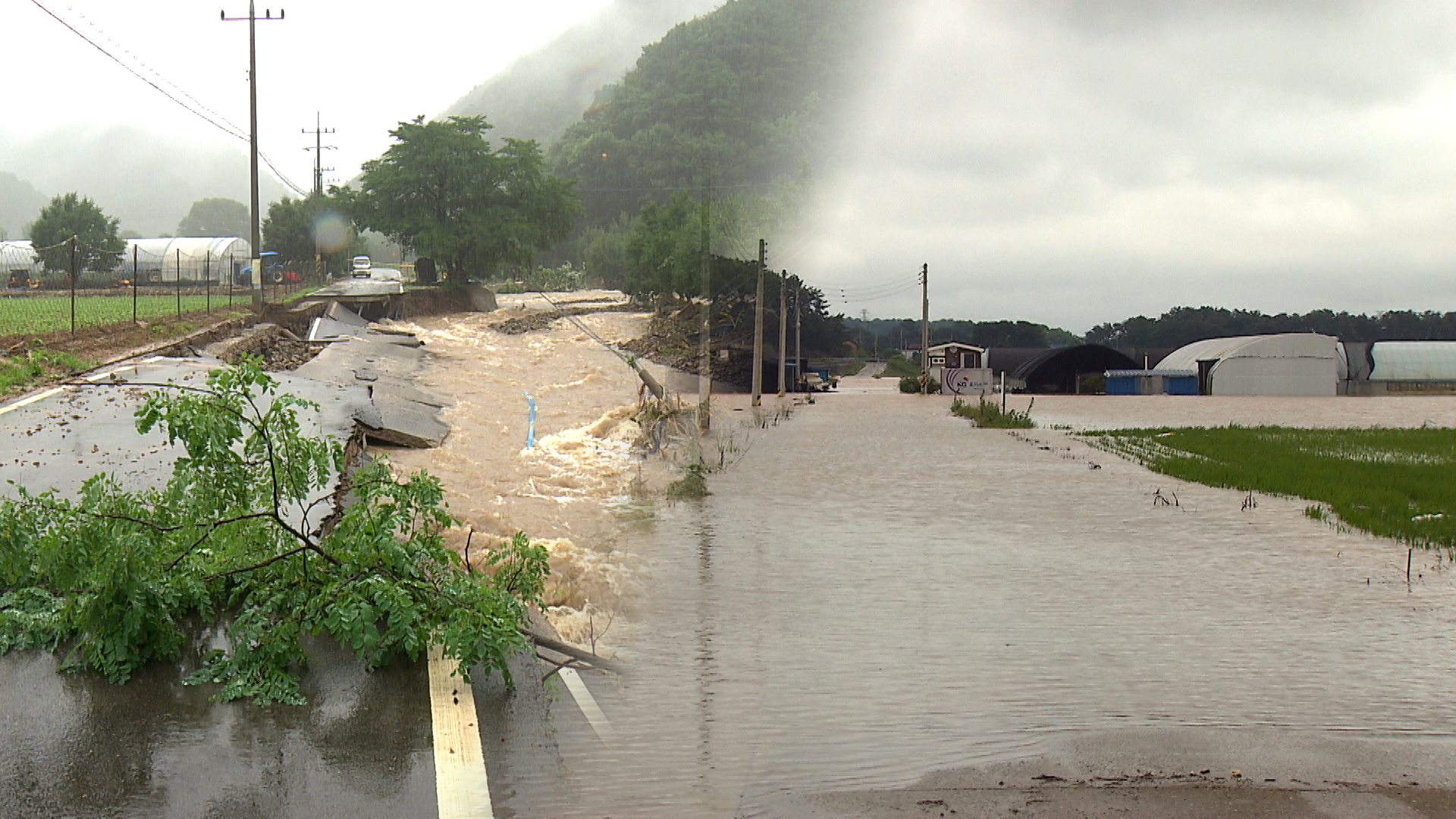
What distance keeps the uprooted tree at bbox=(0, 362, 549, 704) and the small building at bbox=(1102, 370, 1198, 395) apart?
5344cm

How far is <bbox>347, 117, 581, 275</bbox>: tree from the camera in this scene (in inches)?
632

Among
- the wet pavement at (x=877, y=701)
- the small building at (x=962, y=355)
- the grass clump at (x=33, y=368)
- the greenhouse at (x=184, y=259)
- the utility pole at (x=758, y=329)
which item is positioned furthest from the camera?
the small building at (x=962, y=355)

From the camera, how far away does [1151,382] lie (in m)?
55.2

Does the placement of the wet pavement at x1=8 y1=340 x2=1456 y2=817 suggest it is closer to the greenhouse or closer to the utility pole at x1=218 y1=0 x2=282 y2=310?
the utility pole at x1=218 y1=0 x2=282 y2=310

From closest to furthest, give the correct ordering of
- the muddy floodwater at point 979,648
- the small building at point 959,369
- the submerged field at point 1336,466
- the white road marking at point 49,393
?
1. the muddy floodwater at point 979,648
2. the white road marking at point 49,393
3. the submerged field at point 1336,466
4. the small building at point 959,369

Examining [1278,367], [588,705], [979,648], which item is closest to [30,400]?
[588,705]

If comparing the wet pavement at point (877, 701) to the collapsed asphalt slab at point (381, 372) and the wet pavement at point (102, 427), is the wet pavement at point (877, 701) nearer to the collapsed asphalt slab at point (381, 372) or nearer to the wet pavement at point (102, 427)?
the wet pavement at point (102, 427)

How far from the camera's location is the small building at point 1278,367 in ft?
178

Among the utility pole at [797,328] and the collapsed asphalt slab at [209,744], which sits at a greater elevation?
the utility pole at [797,328]

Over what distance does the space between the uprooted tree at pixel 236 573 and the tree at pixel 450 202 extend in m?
10.9

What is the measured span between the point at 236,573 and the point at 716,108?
755 inches

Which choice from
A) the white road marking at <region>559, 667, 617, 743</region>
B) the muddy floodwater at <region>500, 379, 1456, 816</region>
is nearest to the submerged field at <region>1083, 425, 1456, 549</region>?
the muddy floodwater at <region>500, 379, 1456, 816</region>

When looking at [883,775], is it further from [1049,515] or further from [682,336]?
[682,336]

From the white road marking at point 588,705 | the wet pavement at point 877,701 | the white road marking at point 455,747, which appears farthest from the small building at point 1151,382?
the white road marking at point 455,747
